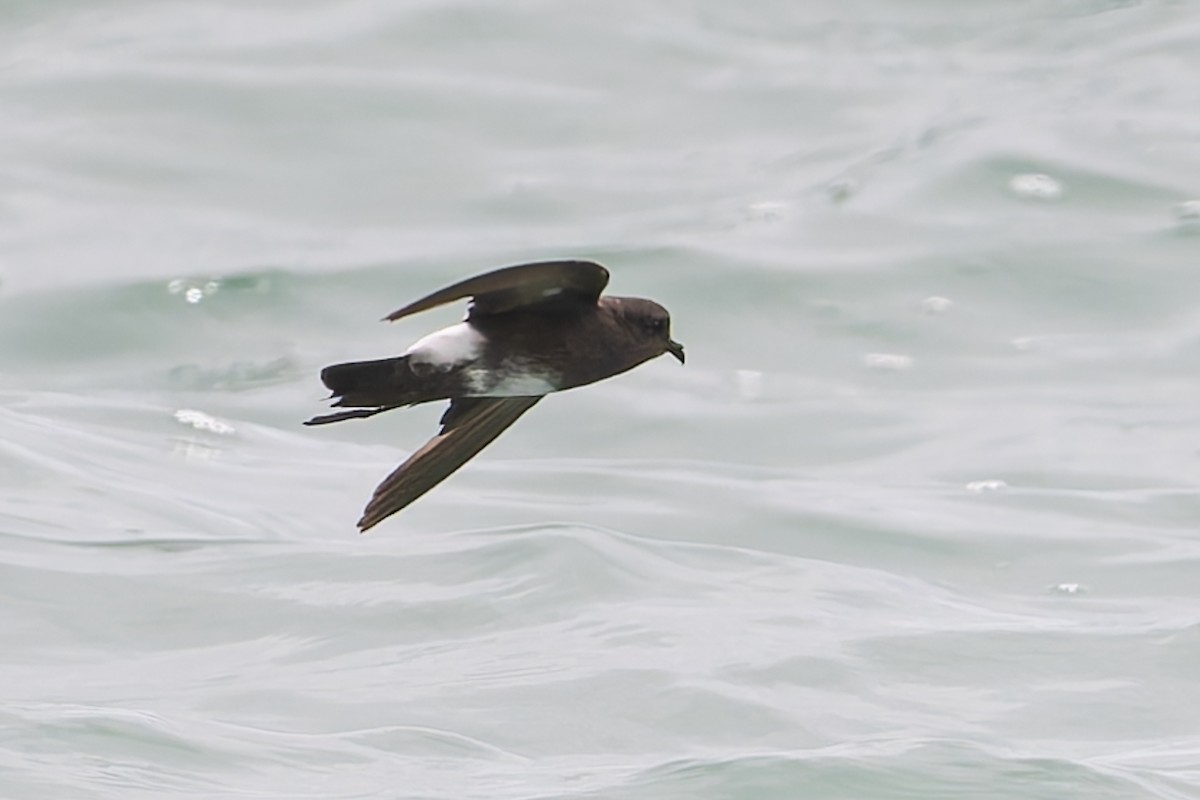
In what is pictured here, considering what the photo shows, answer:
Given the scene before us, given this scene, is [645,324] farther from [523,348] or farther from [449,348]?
[449,348]

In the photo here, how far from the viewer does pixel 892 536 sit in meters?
13.0

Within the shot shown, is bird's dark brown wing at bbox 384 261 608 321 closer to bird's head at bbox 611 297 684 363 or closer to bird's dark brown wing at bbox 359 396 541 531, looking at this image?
bird's head at bbox 611 297 684 363

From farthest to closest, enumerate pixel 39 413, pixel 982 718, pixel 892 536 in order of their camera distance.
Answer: pixel 39 413, pixel 892 536, pixel 982 718

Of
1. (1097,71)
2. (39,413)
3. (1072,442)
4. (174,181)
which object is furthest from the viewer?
(1097,71)

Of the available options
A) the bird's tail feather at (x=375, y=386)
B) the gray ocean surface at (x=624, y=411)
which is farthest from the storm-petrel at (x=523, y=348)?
the gray ocean surface at (x=624, y=411)

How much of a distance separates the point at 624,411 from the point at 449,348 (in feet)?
31.0

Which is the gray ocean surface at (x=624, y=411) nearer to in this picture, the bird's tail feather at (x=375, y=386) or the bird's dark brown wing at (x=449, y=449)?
the bird's dark brown wing at (x=449, y=449)

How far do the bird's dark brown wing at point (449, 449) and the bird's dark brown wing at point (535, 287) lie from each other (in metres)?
0.59

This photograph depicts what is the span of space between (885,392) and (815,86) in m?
5.28

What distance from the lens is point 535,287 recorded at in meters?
5.14

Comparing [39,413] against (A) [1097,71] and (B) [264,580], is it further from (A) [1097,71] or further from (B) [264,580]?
(A) [1097,71]

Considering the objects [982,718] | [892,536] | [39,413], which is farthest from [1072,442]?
[39,413]

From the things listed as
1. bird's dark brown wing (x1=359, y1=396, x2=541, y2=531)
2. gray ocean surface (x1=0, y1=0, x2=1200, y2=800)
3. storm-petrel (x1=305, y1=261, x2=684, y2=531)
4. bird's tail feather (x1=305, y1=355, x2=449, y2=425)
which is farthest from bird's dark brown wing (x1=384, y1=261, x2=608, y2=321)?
gray ocean surface (x1=0, y1=0, x2=1200, y2=800)

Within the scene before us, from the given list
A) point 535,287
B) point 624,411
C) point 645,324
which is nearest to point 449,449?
point 645,324
